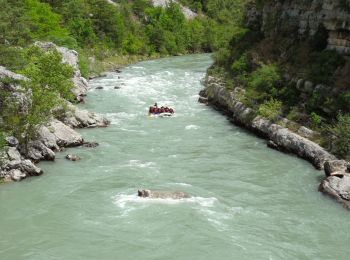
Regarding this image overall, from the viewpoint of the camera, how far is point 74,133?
32.1 metres

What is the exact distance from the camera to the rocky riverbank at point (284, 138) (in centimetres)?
2327

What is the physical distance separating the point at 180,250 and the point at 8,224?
23.9 ft

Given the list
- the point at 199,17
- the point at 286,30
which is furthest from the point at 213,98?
the point at 199,17

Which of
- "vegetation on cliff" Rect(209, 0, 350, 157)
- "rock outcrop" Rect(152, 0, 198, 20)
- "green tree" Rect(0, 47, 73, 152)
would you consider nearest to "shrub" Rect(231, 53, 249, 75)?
"vegetation on cliff" Rect(209, 0, 350, 157)

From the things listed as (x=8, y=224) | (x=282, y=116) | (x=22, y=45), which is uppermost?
(x=22, y=45)

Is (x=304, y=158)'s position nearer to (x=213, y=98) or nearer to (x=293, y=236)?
(x=293, y=236)

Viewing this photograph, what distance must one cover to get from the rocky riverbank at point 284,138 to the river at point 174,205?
0.62m

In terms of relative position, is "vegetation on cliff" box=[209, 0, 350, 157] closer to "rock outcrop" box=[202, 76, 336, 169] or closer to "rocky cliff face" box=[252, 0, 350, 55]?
"rocky cliff face" box=[252, 0, 350, 55]

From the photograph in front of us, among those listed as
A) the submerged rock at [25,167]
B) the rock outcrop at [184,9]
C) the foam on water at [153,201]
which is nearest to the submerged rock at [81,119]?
the submerged rock at [25,167]

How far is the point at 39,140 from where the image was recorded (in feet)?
93.9

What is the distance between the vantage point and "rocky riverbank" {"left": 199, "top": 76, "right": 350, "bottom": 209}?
2327 centimetres

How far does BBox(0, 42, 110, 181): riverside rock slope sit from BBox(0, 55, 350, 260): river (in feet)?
2.52

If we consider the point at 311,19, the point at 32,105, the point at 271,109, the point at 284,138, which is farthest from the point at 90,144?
the point at 311,19

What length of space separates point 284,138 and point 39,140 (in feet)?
48.8
